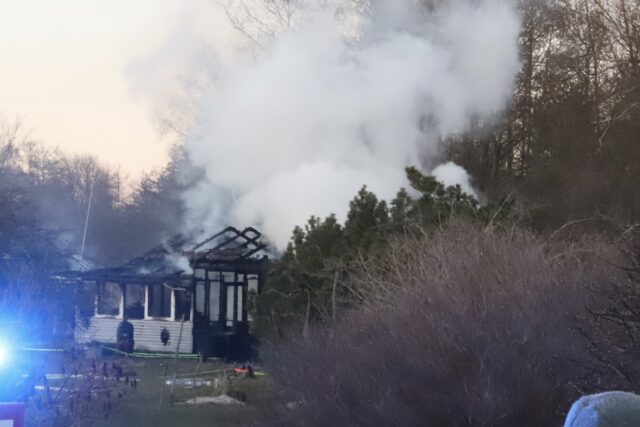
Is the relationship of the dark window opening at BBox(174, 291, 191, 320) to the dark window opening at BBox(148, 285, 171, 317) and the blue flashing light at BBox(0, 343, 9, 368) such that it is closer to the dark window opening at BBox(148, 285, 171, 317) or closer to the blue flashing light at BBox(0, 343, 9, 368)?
A: the dark window opening at BBox(148, 285, 171, 317)

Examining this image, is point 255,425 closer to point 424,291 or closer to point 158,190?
point 424,291

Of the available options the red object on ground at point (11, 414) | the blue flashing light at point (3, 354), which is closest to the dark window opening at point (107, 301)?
the blue flashing light at point (3, 354)

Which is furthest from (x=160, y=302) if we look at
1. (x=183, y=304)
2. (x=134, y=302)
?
(x=183, y=304)

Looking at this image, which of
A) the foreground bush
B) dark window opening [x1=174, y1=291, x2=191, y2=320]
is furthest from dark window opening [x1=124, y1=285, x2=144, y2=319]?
the foreground bush

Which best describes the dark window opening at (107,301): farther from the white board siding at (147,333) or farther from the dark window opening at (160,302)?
the dark window opening at (160,302)

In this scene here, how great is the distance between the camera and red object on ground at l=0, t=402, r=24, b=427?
3676mm

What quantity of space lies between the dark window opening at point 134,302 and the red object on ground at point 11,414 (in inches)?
1002

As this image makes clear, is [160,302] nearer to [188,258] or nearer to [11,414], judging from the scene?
[188,258]

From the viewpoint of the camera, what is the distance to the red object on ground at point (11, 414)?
368 cm

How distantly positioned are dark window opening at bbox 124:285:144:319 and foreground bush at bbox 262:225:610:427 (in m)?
17.3

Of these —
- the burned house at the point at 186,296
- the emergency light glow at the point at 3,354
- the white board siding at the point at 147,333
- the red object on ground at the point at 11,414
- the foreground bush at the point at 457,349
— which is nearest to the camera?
the red object on ground at the point at 11,414

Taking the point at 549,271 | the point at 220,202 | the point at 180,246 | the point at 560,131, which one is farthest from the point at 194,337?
the point at 549,271

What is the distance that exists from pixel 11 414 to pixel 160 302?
84.7ft

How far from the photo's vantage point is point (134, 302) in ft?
99.7
